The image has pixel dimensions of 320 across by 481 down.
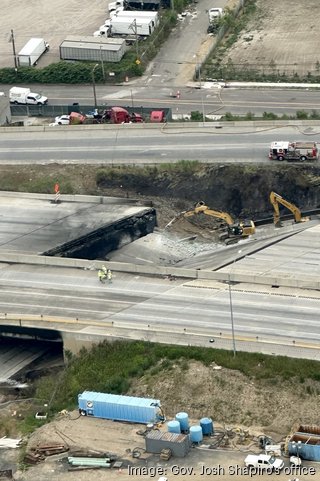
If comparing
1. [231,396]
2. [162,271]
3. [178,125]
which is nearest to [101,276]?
[162,271]

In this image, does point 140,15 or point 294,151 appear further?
point 140,15

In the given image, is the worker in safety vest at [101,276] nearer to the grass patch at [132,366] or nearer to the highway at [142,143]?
the grass patch at [132,366]

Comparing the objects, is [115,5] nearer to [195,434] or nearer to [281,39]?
[281,39]

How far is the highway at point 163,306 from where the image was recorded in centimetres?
11169

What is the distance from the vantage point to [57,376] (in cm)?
11244

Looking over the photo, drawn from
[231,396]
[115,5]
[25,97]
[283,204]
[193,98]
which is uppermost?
[115,5]

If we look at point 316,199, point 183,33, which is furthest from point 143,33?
point 316,199

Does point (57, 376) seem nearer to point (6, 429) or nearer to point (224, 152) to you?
point (6, 429)

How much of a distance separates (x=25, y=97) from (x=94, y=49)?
1339cm

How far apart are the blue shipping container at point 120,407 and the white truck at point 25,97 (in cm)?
6469

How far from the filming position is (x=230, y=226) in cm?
13688

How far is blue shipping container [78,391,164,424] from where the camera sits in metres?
102

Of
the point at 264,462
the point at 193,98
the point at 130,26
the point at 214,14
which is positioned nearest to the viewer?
the point at 264,462

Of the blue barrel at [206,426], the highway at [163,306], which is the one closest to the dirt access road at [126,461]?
the blue barrel at [206,426]
